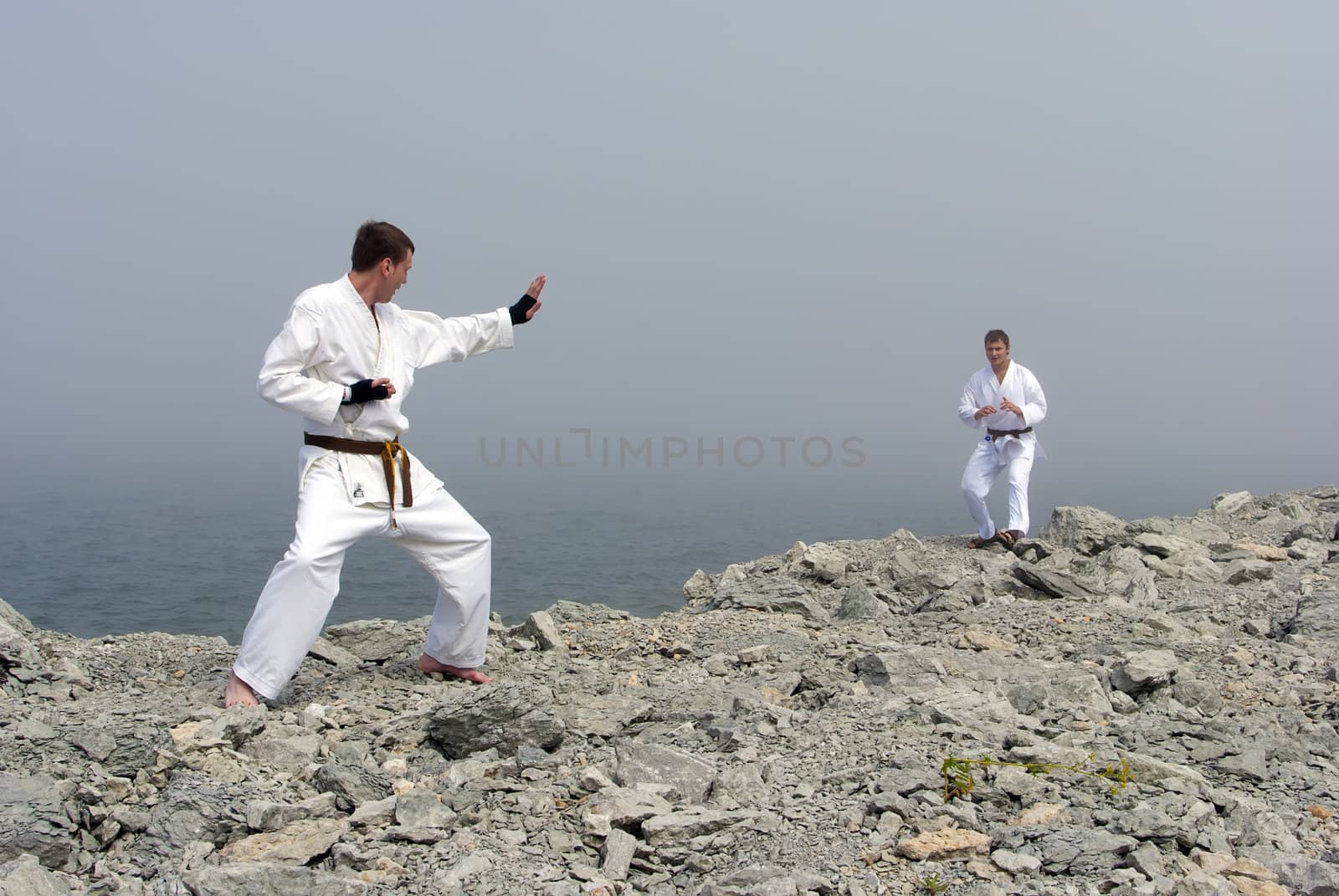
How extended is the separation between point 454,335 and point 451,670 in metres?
1.73

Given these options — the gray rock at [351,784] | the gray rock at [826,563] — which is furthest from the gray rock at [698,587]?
the gray rock at [351,784]

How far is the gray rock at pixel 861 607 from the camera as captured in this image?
7293mm

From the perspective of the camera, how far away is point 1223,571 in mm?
8781

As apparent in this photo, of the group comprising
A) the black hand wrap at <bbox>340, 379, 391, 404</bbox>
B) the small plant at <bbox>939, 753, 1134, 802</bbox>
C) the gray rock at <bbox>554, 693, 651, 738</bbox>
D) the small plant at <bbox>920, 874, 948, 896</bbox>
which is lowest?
the gray rock at <bbox>554, 693, 651, 738</bbox>

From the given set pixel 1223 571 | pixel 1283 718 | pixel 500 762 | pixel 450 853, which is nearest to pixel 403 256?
pixel 500 762

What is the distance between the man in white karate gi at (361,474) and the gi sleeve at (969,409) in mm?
6534

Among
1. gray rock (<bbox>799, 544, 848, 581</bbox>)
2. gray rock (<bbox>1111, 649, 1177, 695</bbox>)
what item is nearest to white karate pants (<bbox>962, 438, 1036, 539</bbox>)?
gray rock (<bbox>799, 544, 848, 581</bbox>)

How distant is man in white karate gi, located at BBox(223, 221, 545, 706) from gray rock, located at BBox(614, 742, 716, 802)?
171 centimetres

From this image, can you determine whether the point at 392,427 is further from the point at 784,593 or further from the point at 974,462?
the point at 974,462

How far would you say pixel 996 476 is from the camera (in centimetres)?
1110

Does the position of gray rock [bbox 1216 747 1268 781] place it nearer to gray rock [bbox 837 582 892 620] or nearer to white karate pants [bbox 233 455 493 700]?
gray rock [bbox 837 582 892 620]

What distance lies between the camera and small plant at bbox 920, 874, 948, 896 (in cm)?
320

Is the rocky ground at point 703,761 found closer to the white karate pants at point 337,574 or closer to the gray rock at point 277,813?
the gray rock at point 277,813

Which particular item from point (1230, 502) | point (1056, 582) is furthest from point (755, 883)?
point (1230, 502)
